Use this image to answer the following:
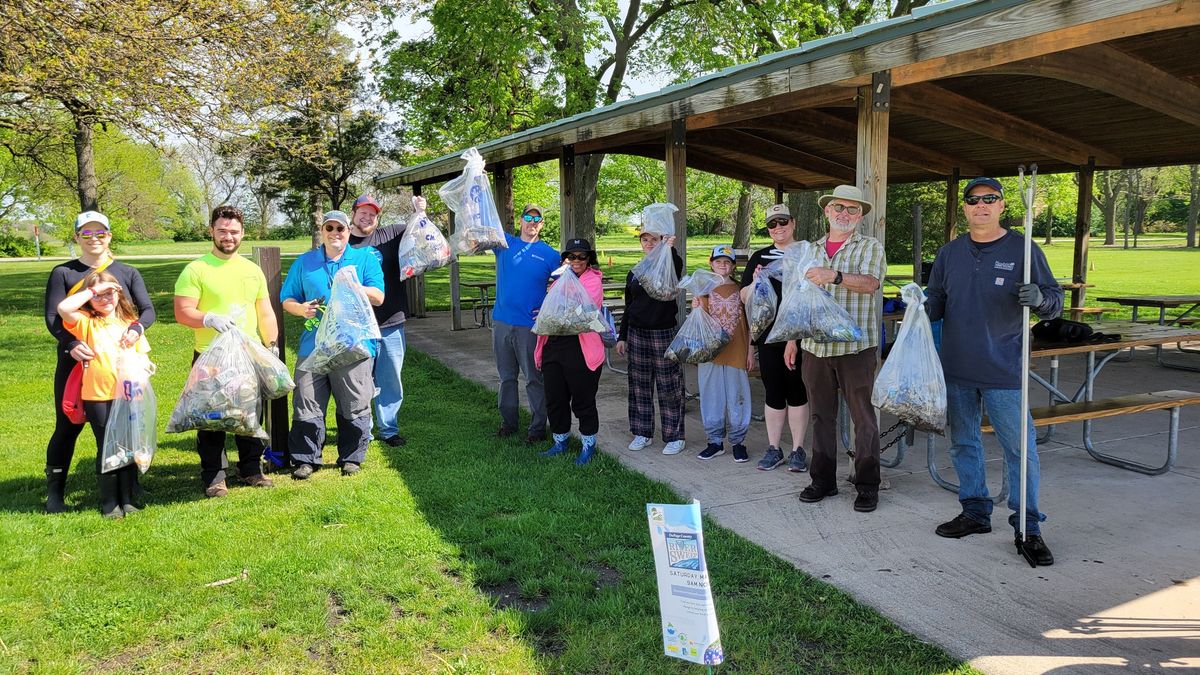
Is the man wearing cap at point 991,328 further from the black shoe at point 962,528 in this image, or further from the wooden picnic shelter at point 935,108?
the wooden picnic shelter at point 935,108

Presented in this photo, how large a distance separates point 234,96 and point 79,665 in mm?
9696

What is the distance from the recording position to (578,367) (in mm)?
5395

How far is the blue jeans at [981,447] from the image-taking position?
3.71 m

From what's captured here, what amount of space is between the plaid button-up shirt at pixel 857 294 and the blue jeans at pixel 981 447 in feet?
1.81

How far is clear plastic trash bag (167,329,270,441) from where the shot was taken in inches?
169

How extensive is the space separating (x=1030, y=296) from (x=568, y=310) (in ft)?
8.78

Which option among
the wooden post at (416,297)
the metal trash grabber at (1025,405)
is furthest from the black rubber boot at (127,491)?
the wooden post at (416,297)

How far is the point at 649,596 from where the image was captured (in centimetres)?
338

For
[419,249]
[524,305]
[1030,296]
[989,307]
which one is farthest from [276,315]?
[1030,296]

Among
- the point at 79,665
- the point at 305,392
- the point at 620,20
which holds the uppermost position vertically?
the point at 620,20

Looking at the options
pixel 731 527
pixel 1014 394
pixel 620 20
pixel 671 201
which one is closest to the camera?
pixel 1014 394

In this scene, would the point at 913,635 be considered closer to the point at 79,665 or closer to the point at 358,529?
the point at 358,529

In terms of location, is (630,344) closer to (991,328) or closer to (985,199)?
(991,328)

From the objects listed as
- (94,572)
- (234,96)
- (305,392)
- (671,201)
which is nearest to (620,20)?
(234,96)
